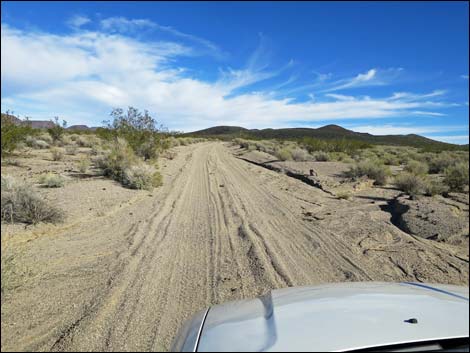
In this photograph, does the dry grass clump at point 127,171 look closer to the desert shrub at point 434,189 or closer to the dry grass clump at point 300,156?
the desert shrub at point 434,189

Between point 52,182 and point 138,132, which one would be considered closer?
point 52,182

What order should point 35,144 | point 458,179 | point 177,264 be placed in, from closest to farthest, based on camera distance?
point 177,264 < point 458,179 < point 35,144

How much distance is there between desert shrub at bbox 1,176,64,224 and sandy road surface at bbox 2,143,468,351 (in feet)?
2.10

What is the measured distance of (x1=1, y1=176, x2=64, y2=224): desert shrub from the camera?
327 inches

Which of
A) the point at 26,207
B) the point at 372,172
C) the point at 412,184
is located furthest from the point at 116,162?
the point at 412,184

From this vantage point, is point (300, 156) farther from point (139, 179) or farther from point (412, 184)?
point (139, 179)

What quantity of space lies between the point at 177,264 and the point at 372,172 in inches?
576

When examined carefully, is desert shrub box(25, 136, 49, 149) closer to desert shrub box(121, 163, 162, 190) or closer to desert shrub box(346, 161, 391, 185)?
desert shrub box(121, 163, 162, 190)

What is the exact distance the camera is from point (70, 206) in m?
10.6

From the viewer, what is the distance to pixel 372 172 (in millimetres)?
18844

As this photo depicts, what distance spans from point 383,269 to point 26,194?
26.7ft

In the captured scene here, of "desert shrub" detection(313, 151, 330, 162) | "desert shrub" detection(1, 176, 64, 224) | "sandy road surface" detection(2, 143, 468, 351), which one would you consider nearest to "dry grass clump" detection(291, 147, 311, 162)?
"desert shrub" detection(313, 151, 330, 162)

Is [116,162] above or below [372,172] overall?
above

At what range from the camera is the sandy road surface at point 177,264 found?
449 centimetres
